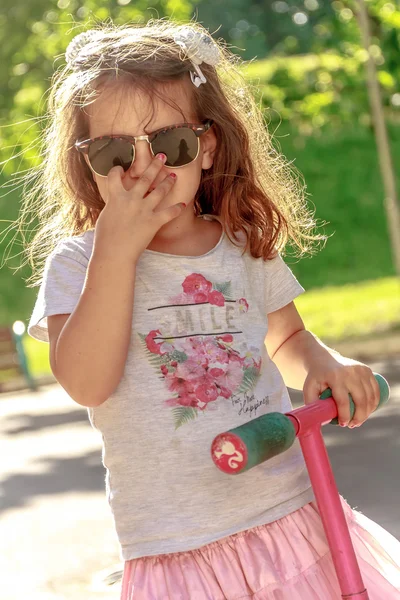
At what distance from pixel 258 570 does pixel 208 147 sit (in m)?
0.87

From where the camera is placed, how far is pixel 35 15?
1191 centimetres

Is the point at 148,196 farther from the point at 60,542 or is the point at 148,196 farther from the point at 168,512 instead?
the point at 60,542

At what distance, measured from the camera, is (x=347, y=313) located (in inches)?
544

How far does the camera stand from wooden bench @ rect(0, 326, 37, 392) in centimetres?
1230

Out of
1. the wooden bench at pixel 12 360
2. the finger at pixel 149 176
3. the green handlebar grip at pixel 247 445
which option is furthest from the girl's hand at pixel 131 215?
the wooden bench at pixel 12 360

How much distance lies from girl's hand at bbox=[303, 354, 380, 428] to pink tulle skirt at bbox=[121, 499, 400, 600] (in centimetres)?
22

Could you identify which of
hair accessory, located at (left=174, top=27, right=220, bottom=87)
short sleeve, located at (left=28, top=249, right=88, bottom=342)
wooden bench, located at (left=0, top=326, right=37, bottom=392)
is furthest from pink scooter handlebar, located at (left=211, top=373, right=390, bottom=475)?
wooden bench, located at (left=0, top=326, right=37, bottom=392)

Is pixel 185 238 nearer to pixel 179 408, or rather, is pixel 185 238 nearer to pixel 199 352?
pixel 199 352

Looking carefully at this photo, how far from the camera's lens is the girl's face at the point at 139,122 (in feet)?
6.75

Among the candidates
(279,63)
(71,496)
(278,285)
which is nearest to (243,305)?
(278,285)

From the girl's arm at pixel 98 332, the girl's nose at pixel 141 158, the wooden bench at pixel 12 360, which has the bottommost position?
the girl's arm at pixel 98 332

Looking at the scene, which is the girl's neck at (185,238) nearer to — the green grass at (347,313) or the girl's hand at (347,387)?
the girl's hand at (347,387)

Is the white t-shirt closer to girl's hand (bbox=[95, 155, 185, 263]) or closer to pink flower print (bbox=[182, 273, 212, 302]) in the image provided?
pink flower print (bbox=[182, 273, 212, 302])

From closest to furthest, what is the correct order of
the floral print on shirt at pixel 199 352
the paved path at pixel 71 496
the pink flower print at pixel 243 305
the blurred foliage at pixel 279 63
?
1. the floral print on shirt at pixel 199 352
2. the pink flower print at pixel 243 305
3. the paved path at pixel 71 496
4. the blurred foliage at pixel 279 63
